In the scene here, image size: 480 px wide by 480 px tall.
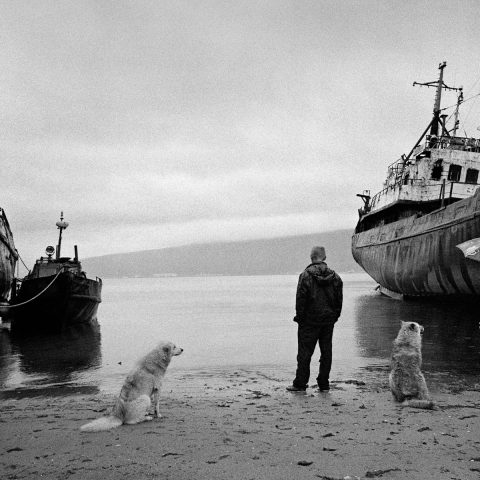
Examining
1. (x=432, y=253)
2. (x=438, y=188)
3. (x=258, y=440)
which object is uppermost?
(x=438, y=188)

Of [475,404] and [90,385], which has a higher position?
[475,404]

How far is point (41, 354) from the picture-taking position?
12039mm

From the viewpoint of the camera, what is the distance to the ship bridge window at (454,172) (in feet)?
81.9

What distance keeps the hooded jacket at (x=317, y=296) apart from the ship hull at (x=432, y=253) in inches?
452

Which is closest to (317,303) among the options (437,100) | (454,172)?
(454,172)

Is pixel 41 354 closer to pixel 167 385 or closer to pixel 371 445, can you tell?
pixel 167 385

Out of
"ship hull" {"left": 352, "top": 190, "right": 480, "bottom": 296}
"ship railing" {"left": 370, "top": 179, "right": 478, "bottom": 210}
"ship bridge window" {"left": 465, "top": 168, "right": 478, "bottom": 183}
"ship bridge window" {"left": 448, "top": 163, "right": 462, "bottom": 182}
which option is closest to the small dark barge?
"ship hull" {"left": 352, "top": 190, "right": 480, "bottom": 296}

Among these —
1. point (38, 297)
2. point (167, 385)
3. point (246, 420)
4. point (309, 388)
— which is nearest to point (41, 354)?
point (38, 297)

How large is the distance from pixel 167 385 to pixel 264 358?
430cm

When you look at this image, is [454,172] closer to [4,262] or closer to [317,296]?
[317,296]

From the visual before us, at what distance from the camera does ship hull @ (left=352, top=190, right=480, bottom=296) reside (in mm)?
17438

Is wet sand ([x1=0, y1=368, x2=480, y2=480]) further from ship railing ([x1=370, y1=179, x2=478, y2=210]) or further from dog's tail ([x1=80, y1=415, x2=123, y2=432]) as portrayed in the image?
ship railing ([x1=370, y1=179, x2=478, y2=210])

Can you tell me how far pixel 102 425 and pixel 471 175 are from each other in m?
25.7

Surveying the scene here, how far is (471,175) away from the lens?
24938 mm
